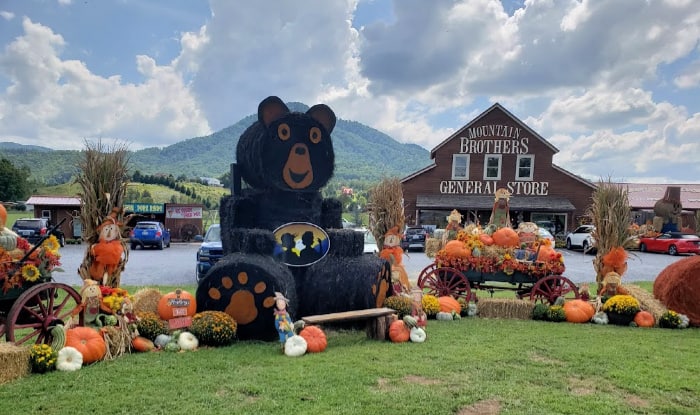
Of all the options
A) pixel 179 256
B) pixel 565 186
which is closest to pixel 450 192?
pixel 565 186

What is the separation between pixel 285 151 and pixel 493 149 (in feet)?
74.7

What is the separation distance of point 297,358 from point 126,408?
1947mm

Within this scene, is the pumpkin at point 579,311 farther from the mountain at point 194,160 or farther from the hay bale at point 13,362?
the mountain at point 194,160

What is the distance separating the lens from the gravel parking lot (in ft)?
41.6

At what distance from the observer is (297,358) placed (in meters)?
5.41

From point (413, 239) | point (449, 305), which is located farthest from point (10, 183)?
point (449, 305)

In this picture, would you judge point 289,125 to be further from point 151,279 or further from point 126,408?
point 151,279

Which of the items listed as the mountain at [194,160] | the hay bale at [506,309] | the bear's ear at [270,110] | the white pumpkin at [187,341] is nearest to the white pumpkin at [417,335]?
the hay bale at [506,309]

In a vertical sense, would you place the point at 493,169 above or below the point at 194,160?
below

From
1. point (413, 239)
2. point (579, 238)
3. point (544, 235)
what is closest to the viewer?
point (544, 235)

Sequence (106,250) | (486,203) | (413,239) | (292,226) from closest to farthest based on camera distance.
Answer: (106,250) → (292,226) → (413,239) → (486,203)

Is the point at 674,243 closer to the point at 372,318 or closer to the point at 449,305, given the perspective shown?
the point at 449,305

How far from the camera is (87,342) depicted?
16.7 ft

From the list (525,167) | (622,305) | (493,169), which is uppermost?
(525,167)
